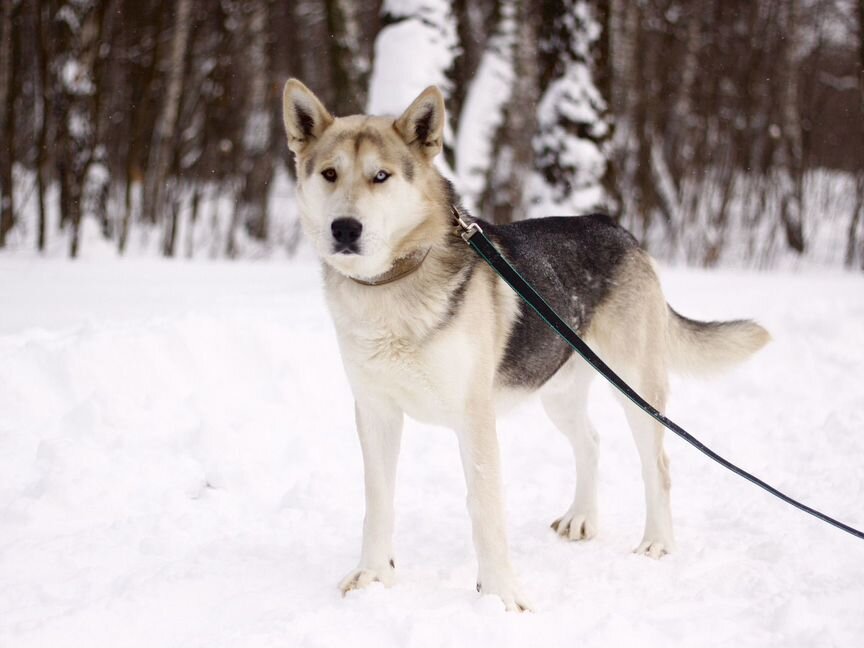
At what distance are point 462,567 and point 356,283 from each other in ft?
4.42

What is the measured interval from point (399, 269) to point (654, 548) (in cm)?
180

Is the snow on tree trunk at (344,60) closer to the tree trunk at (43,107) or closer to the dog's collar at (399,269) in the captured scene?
the tree trunk at (43,107)

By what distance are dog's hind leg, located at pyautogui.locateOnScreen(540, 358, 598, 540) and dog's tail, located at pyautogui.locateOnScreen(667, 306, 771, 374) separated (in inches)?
19.4

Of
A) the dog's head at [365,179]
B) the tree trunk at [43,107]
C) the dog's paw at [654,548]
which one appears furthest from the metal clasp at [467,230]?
the tree trunk at [43,107]

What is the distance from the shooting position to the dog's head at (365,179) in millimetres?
2867

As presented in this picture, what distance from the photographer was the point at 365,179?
296 cm

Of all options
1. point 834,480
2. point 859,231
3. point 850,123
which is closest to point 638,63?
point 850,123

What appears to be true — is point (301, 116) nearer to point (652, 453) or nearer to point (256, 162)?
point (652, 453)

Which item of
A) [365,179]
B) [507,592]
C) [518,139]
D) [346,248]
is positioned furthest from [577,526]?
[518,139]

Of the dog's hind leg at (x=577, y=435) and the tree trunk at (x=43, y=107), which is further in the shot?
the tree trunk at (x=43, y=107)

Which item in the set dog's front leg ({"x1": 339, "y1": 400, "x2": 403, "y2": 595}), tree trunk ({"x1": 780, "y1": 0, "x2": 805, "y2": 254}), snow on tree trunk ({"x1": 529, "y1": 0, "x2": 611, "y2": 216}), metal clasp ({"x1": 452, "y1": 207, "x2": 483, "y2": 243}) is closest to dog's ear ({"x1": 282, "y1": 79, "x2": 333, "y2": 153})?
metal clasp ({"x1": 452, "y1": 207, "x2": 483, "y2": 243})

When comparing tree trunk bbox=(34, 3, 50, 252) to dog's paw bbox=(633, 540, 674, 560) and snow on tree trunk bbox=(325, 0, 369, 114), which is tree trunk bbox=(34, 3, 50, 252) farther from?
dog's paw bbox=(633, 540, 674, 560)

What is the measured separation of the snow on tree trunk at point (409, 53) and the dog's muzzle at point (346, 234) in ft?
17.3

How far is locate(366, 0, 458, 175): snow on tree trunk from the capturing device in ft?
26.1
